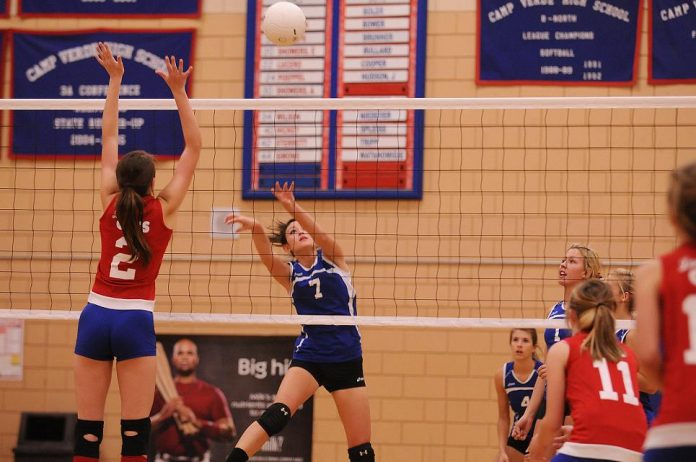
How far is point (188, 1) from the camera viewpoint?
10.0 m

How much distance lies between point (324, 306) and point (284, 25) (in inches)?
101

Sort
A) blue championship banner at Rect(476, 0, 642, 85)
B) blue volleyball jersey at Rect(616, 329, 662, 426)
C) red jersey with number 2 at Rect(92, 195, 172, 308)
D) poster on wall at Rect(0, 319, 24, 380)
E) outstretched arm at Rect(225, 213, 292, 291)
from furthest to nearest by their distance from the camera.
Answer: poster on wall at Rect(0, 319, 24, 380), blue championship banner at Rect(476, 0, 642, 85), outstretched arm at Rect(225, 213, 292, 291), blue volleyball jersey at Rect(616, 329, 662, 426), red jersey with number 2 at Rect(92, 195, 172, 308)

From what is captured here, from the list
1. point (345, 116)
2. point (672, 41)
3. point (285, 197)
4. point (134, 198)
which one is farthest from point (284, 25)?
point (672, 41)

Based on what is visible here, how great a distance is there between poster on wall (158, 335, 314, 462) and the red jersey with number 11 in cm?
561

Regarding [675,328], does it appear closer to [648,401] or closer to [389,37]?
[648,401]

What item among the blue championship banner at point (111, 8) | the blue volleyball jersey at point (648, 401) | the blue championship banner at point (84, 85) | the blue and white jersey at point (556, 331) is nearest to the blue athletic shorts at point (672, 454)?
the blue volleyball jersey at point (648, 401)

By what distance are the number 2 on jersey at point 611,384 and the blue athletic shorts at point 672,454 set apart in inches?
52.1

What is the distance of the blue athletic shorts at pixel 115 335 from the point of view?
5.04 metres

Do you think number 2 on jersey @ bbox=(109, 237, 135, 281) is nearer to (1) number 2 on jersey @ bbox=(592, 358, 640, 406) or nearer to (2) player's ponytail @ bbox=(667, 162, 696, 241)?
(1) number 2 on jersey @ bbox=(592, 358, 640, 406)

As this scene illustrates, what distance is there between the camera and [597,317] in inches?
174

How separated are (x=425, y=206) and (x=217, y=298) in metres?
2.21

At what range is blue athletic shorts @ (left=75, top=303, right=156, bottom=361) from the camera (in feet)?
16.5

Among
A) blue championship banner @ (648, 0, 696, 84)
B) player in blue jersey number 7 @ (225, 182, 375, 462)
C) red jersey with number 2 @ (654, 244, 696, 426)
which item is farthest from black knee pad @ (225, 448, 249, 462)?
blue championship banner @ (648, 0, 696, 84)

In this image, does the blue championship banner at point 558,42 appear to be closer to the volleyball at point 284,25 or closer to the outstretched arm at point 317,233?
the volleyball at point 284,25
